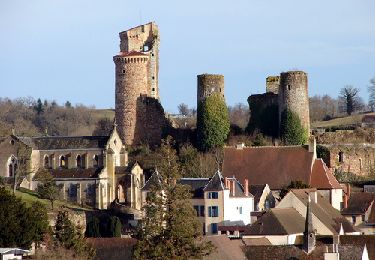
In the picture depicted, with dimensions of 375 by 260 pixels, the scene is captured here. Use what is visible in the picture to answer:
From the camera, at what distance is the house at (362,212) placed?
79.8 metres

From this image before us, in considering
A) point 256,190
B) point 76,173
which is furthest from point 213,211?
point 76,173

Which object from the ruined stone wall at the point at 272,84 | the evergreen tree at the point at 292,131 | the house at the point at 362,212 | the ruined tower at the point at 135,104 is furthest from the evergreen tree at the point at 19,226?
the ruined stone wall at the point at 272,84

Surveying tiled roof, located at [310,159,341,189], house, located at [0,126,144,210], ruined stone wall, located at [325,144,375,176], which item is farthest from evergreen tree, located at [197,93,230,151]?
tiled roof, located at [310,159,341,189]

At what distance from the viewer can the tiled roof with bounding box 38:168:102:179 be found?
90919mm

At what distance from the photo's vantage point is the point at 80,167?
9225 cm

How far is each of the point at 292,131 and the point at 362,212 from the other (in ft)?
43.7

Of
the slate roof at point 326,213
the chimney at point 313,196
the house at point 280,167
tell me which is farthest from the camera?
the house at point 280,167

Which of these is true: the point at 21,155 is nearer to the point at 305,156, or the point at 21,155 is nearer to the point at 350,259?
the point at 305,156

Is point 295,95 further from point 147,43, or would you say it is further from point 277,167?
point 147,43

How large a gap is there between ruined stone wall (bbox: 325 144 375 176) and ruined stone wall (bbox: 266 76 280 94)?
5382 millimetres

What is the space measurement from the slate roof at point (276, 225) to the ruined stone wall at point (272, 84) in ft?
83.8

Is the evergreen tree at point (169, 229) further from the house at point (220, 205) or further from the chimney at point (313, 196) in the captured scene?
the chimney at point (313, 196)

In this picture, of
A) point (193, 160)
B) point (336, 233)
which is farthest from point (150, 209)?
point (193, 160)

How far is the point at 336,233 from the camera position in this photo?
71625 millimetres
